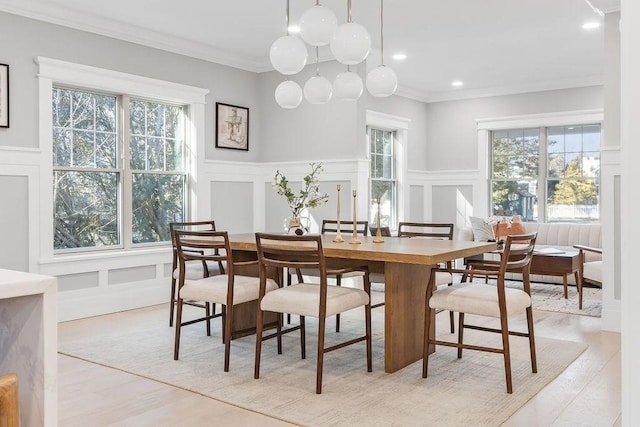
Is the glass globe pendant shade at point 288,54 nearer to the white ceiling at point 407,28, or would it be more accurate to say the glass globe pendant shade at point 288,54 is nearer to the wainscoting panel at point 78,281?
the white ceiling at point 407,28

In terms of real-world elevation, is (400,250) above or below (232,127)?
below

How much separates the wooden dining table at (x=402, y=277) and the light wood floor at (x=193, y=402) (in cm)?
83

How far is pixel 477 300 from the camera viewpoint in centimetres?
317

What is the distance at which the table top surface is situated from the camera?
3.14 metres

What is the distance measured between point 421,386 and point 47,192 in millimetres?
3430

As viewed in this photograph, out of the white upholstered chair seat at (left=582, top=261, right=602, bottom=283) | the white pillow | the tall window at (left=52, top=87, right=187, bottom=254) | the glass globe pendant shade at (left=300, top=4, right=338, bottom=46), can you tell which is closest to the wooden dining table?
the glass globe pendant shade at (left=300, top=4, right=338, bottom=46)

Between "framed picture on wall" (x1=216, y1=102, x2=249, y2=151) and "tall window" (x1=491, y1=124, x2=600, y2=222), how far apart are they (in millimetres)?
3958

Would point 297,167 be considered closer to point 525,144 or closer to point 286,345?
point 286,345

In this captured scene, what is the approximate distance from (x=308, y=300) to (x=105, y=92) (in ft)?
10.6

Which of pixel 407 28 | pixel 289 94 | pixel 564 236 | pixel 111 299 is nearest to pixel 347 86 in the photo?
pixel 289 94

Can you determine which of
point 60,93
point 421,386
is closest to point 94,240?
point 60,93

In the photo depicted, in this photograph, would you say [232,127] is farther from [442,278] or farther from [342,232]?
[442,278]

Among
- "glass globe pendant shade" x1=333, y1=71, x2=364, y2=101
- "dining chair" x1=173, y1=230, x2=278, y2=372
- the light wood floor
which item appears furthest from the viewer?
"glass globe pendant shade" x1=333, y1=71, x2=364, y2=101

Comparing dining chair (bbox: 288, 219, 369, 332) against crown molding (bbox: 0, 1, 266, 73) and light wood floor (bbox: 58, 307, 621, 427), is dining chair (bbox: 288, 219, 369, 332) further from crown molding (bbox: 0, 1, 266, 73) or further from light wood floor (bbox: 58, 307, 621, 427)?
crown molding (bbox: 0, 1, 266, 73)
